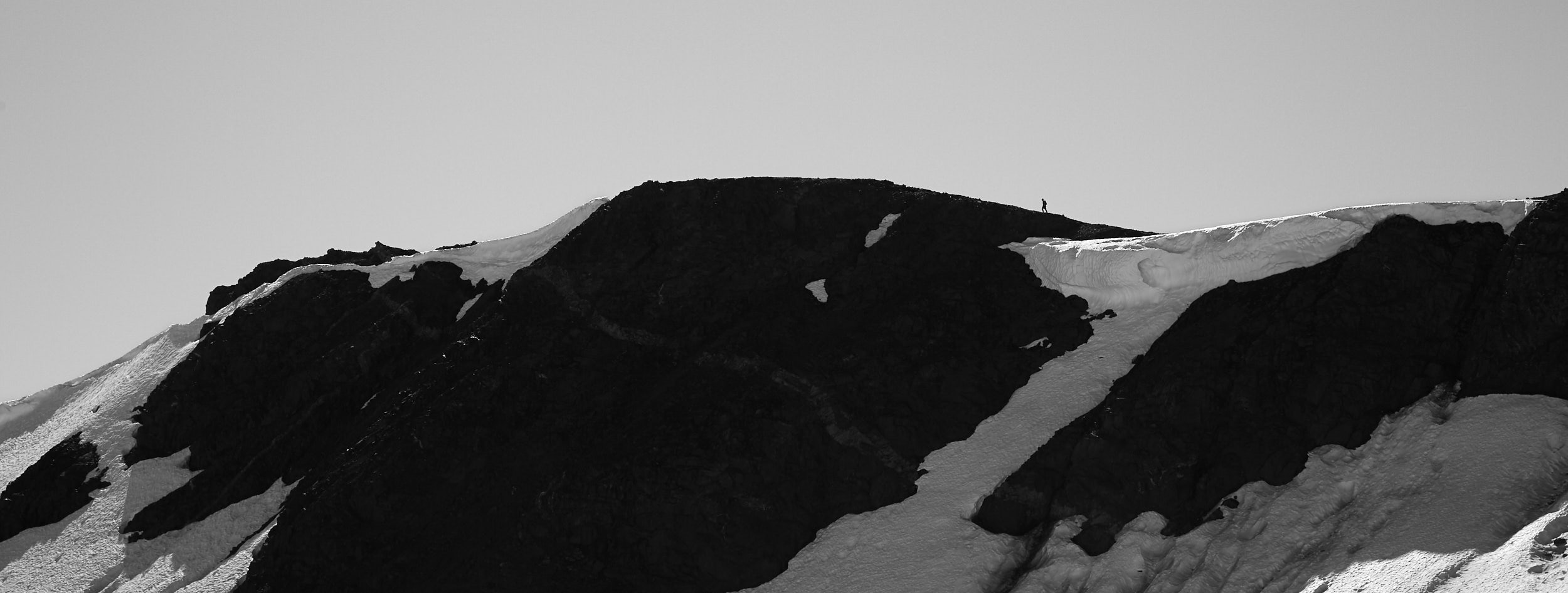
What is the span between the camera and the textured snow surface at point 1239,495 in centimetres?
2845

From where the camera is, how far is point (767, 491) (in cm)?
3719

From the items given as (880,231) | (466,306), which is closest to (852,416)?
(880,231)

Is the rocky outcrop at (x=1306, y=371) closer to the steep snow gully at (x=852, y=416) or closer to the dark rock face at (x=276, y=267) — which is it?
the steep snow gully at (x=852, y=416)

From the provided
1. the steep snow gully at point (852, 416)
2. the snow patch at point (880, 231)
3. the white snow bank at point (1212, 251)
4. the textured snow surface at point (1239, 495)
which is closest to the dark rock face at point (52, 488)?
the steep snow gully at point (852, 416)

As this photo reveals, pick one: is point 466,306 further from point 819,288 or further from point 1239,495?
point 1239,495

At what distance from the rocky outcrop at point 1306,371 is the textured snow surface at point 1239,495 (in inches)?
24.2

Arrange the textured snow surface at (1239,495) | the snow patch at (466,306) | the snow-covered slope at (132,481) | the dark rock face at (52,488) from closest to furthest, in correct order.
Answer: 1. the textured snow surface at (1239,495)
2. the snow-covered slope at (132,481)
3. the dark rock face at (52,488)
4. the snow patch at (466,306)

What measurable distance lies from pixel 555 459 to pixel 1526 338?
27443 mm

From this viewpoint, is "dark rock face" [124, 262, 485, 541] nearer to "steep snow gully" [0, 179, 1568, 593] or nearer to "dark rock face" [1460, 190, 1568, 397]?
"steep snow gully" [0, 179, 1568, 593]

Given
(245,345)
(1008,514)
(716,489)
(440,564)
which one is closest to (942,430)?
(1008,514)

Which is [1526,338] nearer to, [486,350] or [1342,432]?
[1342,432]

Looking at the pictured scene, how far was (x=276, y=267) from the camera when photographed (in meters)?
59.8

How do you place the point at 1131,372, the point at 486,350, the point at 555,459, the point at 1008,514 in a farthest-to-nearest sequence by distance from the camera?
the point at 486,350 → the point at 555,459 → the point at 1131,372 → the point at 1008,514

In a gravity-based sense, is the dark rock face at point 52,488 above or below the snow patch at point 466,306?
below
